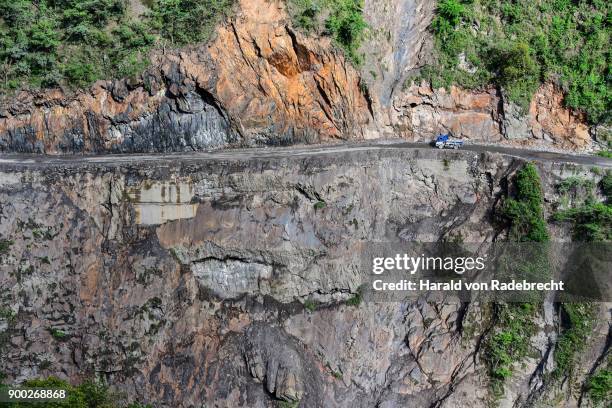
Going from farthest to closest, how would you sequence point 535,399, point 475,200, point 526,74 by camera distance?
1. point 526,74
2. point 475,200
3. point 535,399

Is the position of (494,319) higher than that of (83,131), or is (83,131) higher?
(83,131)

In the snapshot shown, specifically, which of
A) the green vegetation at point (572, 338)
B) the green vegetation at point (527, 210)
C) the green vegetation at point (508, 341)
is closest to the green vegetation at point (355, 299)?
the green vegetation at point (508, 341)

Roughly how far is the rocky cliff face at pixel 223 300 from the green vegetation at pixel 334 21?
6966 millimetres

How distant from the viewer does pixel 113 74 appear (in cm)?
3378

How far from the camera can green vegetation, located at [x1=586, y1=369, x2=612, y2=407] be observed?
2995 centimetres

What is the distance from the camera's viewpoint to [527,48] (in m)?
35.6

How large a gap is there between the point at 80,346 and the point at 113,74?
14.3 metres

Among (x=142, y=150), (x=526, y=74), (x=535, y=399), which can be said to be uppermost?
(x=526, y=74)

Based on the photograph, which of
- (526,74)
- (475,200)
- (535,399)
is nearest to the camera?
(535,399)

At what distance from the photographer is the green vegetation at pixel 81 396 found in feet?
95.2

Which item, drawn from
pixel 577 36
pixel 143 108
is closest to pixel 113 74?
pixel 143 108

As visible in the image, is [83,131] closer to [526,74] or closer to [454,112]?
[454,112]

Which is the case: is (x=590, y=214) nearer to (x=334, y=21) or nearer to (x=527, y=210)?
(x=527, y=210)

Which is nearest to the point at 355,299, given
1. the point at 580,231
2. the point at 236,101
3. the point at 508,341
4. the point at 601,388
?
the point at 508,341
